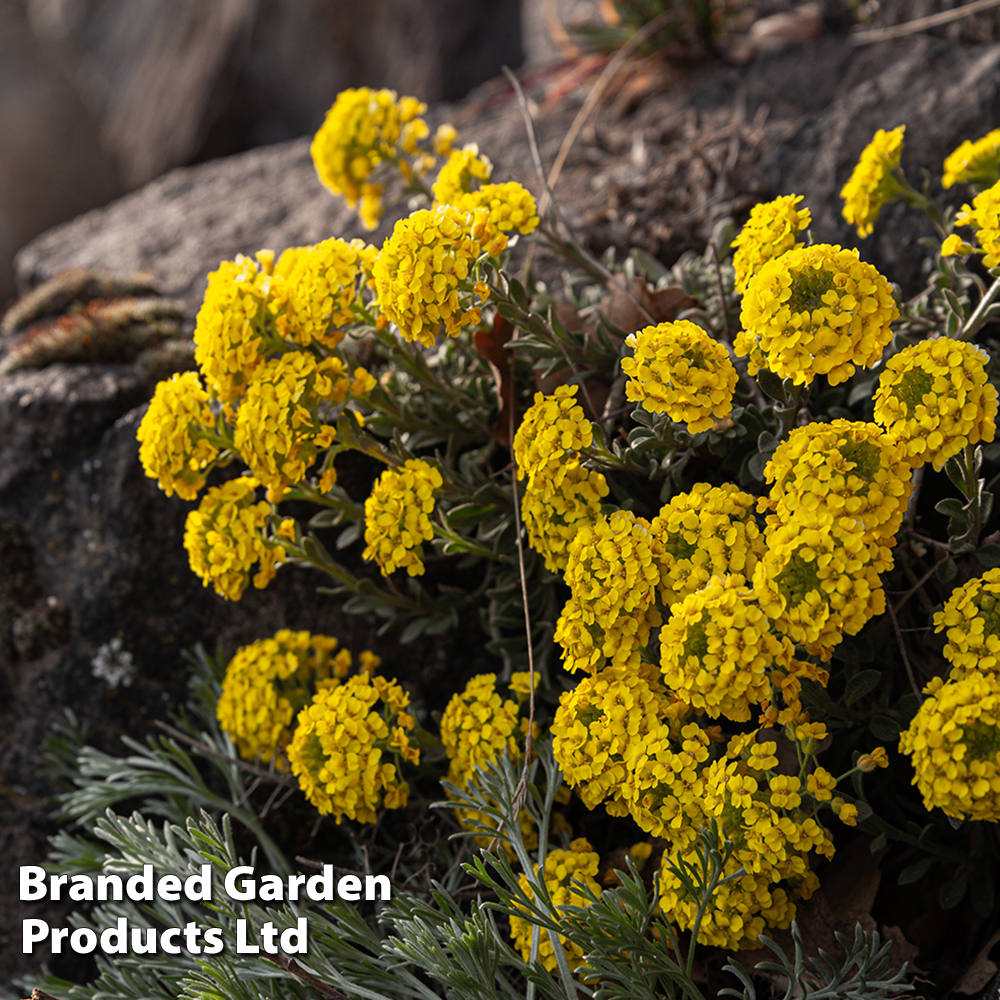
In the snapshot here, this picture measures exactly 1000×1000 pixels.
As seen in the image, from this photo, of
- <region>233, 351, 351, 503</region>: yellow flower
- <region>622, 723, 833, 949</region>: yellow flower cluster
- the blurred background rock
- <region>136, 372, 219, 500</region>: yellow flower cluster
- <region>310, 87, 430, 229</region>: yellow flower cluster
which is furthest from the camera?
the blurred background rock

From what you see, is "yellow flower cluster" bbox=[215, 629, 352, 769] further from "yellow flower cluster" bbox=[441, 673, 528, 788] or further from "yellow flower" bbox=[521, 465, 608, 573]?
"yellow flower" bbox=[521, 465, 608, 573]

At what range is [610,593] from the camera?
1.43 meters

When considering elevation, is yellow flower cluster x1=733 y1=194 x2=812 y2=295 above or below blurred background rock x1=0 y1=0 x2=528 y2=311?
below

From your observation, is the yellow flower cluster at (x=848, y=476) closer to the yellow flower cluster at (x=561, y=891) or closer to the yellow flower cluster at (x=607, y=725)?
the yellow flower cluster at (x=607, y=725)

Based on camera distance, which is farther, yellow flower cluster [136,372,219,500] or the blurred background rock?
the blurred background rock

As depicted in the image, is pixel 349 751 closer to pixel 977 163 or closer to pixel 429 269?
pixel 429 269

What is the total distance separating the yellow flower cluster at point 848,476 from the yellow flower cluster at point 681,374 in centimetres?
15

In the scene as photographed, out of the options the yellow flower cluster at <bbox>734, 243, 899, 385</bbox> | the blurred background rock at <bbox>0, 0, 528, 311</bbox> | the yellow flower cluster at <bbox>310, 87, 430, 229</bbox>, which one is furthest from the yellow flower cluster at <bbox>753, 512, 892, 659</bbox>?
the blurred background rock at <bbox>0, 0, 528, 311</bbox>

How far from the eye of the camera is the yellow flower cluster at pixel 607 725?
4.75 ft

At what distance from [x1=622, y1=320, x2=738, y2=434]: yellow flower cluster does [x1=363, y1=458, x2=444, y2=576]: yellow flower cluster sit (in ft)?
1.57

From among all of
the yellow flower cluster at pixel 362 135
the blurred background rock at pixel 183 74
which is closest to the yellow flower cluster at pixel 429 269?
the yellow flower cluster at pixel 362 135

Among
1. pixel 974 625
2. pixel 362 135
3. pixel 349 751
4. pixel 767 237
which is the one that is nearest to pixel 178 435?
pixel 349 751

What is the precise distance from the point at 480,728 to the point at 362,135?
5.29ft

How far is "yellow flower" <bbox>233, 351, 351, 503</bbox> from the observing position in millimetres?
1645
